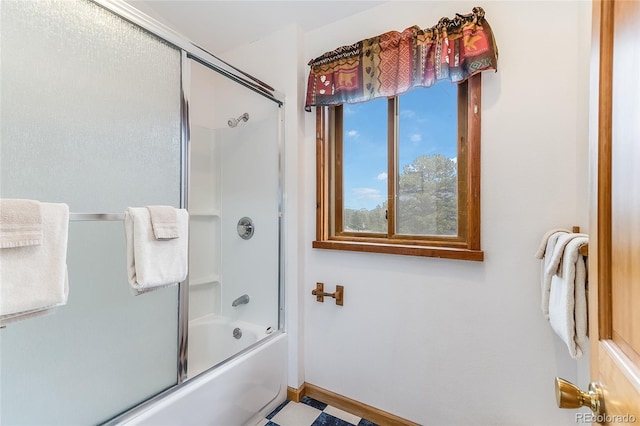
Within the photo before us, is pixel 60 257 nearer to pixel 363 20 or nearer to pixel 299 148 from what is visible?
pixel 299 148

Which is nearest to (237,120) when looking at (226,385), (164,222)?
(164,222)

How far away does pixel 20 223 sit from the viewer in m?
0.75

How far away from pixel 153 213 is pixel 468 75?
150 centimetres

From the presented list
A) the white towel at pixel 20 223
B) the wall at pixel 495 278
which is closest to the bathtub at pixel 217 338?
the wall at pixel 495 278

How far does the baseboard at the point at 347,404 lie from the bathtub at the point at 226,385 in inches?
3.8

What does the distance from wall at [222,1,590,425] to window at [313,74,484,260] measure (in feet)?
0.24

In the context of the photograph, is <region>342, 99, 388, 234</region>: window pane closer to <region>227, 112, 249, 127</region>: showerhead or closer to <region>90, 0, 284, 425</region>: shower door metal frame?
<region>90, 0, 284, 425</region>: shower door metal frame

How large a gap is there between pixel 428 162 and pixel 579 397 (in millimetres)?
1208

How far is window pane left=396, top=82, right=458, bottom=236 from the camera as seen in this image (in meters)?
1.49

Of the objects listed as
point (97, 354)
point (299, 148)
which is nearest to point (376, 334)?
point (299, 148)

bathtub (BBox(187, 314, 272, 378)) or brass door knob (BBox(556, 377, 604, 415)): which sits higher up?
brass door knob (BBox(556, 377, 604, 415))

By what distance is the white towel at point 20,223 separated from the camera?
0.72 metres

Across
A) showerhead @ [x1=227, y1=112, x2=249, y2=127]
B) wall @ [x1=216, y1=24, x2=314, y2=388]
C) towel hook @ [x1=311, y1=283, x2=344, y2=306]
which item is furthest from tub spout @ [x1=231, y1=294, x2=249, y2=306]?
showerhead @ [x1=227, y1=112, x2=249, y2=127]

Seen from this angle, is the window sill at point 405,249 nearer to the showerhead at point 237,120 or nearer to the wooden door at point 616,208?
the wooden door at point 616,208
